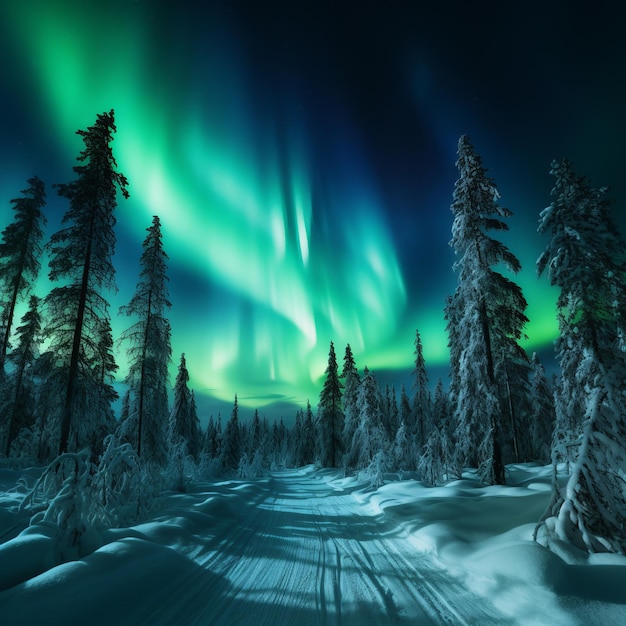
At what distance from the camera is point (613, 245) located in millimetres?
13812

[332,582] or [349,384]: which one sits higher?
[349,384]

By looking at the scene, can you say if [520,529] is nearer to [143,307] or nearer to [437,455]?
[437,455]

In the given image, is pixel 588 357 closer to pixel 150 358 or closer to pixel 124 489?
pixel 124 489

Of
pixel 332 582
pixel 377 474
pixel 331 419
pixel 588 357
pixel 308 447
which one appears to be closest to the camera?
pixel 332 582

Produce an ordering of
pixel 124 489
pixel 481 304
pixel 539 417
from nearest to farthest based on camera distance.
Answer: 1. pixel 124 489
2. pixel 481 304
3. pixel 539 417

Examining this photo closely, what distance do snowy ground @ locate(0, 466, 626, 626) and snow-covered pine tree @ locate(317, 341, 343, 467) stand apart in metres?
34.2

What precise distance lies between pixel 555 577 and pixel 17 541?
6.65 metres

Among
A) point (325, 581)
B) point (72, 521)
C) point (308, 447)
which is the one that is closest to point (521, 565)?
point (325, 581)

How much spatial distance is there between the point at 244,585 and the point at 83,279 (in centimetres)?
1359

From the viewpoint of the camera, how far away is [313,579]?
4770mm

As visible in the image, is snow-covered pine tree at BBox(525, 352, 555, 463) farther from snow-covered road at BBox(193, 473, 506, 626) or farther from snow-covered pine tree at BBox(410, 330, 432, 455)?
snow-covered road at BBox(193, 473, 506, 626)

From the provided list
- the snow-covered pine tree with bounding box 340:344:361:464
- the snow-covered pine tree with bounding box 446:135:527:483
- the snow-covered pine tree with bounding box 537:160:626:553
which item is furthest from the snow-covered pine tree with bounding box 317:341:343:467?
the snow-covered pine tree with bounding box 537:160:626:553

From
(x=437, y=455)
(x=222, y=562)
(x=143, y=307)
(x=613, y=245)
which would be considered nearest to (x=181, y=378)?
(x=143, y=307)

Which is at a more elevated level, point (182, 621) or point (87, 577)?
point (87, 577)
